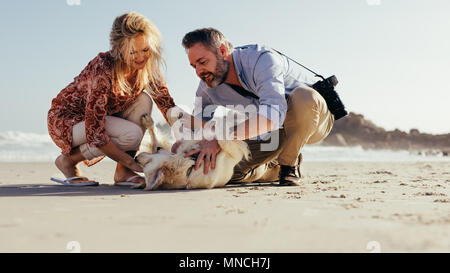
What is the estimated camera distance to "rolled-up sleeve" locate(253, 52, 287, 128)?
302 cm

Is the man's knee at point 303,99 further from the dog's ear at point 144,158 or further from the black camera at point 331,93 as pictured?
the dog's ear at point 144,158

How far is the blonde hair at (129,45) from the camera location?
3.37m

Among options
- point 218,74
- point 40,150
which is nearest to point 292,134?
point 218,74

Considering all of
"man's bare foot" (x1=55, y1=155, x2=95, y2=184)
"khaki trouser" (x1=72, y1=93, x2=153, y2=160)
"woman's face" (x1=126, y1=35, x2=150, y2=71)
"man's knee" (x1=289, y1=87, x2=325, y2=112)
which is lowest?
"man's bare foot" (x1=55, y1=155, x2=95, y2=184)

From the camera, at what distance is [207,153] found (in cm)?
319

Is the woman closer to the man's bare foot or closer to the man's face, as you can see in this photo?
the man's bare foot

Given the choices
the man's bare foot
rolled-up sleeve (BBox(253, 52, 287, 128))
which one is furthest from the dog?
the man's bare foot

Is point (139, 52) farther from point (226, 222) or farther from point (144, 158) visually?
point (226, 222)

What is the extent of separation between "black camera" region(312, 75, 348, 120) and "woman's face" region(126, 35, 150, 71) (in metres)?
1.55

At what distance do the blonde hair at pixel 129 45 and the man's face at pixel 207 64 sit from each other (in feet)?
1.21

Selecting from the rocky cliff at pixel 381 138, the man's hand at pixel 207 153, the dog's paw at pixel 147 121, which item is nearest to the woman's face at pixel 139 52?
the dog's paw at pixel 147 121
